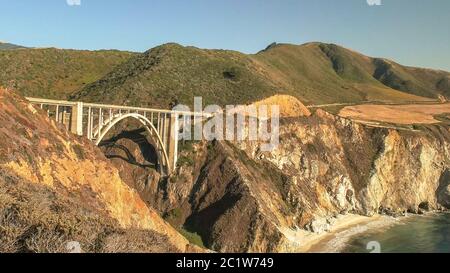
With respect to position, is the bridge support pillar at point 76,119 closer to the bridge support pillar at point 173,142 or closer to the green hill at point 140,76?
the bridge support pillar at point 173,142

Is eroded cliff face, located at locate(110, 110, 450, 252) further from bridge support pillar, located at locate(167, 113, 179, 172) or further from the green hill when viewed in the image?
the green hill

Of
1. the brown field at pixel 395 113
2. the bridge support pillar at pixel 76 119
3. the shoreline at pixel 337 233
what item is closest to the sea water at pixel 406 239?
the shoreline at pixel 337 233

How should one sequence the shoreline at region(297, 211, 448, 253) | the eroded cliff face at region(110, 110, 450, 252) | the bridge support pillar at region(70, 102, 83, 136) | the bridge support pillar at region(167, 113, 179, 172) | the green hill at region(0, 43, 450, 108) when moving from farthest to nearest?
the green hill at region(0, 43, 450, 108), the bridge support pillar at region(167, 113, 179, 172), the shoreline at region(297, 211, 448, 253), the eroded cliff face at region(110, 110, 450, 252), the bridge support pillar at region(70, 102, 83, 136)

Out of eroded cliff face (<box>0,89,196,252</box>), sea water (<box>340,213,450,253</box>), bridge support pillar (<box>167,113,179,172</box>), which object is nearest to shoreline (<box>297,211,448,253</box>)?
sea water (<box>340,213,450,253</box>)

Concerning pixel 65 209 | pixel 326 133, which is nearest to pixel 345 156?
pixel 326 133

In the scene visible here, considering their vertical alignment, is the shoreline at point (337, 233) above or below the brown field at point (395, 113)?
below

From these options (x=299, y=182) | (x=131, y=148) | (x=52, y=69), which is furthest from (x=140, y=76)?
(x=299, y=182)
